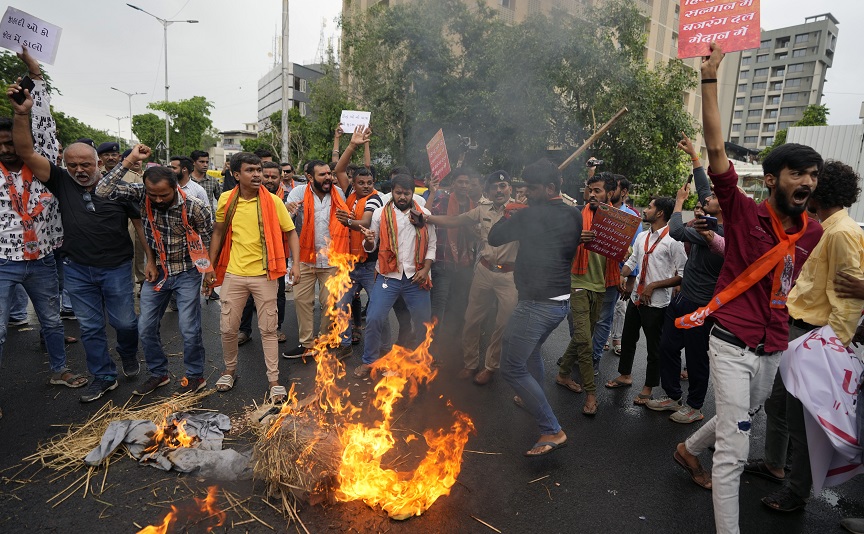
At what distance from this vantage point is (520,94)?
A: 1653 centimetres

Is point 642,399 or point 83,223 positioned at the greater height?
point 83,223

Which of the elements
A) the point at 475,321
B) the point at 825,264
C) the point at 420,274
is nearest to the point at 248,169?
the point at 420,274

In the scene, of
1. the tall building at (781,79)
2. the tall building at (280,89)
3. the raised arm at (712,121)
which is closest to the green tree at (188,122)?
the tall building at (280,89)

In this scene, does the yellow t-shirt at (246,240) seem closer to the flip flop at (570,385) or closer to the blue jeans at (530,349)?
the blue jeans at (530,349)

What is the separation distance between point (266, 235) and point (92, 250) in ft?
4.84

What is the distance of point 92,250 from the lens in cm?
427

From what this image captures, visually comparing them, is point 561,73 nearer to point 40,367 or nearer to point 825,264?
point 825,264

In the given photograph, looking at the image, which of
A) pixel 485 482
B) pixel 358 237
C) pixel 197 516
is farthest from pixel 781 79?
pixel 197 516

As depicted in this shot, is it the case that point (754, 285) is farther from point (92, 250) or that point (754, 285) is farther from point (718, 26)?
point (92, 250)

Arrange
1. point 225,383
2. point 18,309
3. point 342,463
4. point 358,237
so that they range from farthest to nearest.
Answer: point 18,309, point 358,237, point 225,383, point 342,463

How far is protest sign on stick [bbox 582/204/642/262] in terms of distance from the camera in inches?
177

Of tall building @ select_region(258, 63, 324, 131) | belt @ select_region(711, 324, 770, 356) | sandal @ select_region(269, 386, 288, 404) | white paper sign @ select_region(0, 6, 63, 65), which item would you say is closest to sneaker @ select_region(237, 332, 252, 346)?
sandal @ select_region(269, 386, 288, 404)

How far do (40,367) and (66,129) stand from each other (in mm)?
30815

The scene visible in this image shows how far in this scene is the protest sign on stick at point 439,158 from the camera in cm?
615
